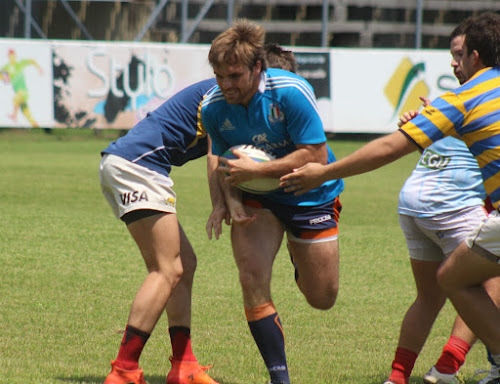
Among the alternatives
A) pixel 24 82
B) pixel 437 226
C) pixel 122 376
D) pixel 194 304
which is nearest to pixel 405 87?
pixel 24 82

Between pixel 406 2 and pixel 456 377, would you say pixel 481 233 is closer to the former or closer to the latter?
pixel 456 377

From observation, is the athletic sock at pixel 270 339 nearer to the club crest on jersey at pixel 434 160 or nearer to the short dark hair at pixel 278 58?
the club crest on jersey at pixel 434 160

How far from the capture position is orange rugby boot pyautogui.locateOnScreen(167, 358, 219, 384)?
14.4 feet

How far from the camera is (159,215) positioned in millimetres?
4340

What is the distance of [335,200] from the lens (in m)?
4.77

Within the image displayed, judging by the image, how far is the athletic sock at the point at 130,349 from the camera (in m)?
4.16

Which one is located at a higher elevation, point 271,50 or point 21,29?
point 271,50

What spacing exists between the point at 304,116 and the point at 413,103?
15803 mm

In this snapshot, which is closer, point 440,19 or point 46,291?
point 46,291

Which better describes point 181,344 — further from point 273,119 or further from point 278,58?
point 278,58

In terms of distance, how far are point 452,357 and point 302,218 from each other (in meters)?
1.14

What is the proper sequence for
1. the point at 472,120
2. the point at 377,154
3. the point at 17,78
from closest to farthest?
the point at 472,120 < the point at 377,154 < the point at 17,78

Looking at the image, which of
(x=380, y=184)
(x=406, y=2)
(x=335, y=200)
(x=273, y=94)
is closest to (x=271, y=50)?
(x=273, y=94)

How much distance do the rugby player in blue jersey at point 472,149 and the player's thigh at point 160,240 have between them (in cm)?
70
